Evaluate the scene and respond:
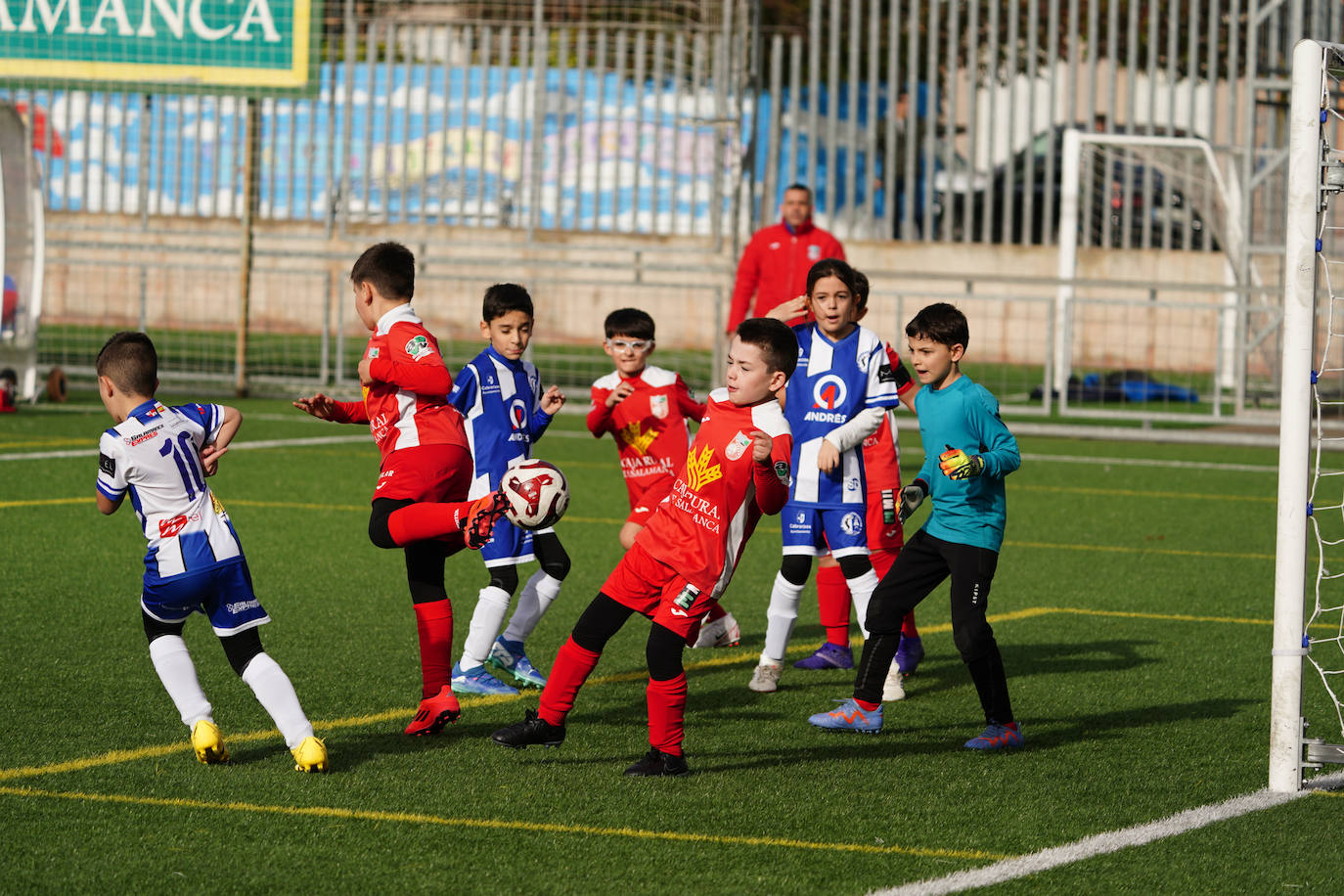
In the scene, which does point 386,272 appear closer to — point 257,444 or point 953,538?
point 953,538

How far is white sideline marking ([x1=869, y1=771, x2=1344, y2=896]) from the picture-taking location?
14.1 ft

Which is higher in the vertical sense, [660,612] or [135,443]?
[135,443]

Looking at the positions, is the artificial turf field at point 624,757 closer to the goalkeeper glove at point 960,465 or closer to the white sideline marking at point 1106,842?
the white sideline marking at point 1106,842

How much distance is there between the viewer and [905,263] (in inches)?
979

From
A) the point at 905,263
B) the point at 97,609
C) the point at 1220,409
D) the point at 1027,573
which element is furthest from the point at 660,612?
the point at 905,263

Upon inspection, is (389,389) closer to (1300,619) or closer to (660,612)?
(660,612)

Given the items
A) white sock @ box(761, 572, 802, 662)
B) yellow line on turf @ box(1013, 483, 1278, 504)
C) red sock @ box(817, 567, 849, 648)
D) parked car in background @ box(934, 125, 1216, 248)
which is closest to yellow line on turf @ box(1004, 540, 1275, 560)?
yellow line on turf @ box(1013, 483, 1278, 504)

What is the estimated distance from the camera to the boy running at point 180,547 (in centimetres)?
521

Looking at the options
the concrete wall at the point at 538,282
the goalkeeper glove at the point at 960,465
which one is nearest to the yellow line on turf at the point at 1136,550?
the goalkeeper glove at the point at 960,465

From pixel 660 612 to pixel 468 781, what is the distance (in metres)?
0.78

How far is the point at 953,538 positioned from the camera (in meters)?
5.93

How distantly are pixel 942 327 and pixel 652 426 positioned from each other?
1998 mm

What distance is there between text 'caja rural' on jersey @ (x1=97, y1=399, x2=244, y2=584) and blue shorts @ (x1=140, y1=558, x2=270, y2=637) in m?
0.03

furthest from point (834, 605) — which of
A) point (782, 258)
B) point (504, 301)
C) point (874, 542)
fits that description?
point (782, 258)
